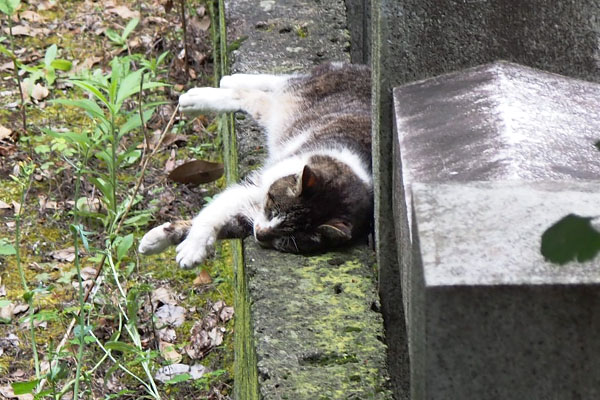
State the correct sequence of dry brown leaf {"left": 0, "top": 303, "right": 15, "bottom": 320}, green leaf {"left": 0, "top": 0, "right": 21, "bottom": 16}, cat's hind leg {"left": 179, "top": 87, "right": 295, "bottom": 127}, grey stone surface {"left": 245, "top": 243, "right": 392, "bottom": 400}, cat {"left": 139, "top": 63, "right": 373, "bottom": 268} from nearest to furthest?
grey stone surface {"left": 245, "top": 243, "right": 392, "bottom": 400}
cat {"left": 139, "top": 63, "right": 373, "bottom": 268}
dry brown leaf {"left": 0, "top": 303, "right": 15, "bottom": 320}
cat's hind leg {"left": 179, "top": 87, "right": 295, "bottom": 127}
green leaf {"left": 0, "top": 0, "right": 21, "bottom": 16}

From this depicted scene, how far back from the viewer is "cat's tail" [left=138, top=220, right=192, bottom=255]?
3.89 meters

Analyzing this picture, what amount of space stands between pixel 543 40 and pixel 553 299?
1345 millimetres

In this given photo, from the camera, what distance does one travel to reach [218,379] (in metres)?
4.09

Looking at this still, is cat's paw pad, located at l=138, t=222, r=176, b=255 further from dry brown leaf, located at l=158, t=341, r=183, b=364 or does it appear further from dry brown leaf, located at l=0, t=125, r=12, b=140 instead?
dry brown leaf, located at l=0, t=125, r=12, b=140

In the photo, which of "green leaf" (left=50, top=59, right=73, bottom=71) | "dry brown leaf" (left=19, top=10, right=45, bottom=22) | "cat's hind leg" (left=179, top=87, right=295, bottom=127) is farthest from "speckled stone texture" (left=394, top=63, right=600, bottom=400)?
"dry brown leaf" (left=19, top=10, right=45, bottom=22)

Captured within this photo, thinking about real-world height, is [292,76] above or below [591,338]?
below

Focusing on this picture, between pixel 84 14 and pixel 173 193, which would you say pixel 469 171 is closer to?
pixel 173 193

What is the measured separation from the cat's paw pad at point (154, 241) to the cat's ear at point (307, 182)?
642 millimetres

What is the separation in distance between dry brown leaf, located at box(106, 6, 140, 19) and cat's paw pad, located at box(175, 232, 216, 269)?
3496mm

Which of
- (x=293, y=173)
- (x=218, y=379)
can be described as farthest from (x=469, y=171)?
(x=218, y=379)

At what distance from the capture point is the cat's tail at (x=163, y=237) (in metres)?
3.89

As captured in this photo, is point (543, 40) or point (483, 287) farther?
point (543, 40)

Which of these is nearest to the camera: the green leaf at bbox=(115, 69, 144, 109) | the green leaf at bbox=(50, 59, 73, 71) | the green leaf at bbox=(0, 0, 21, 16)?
the green leaf at bbox=(115, 69, 144, 109)

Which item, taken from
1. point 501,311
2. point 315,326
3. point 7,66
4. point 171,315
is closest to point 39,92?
point 7,66
